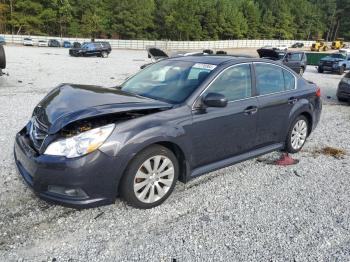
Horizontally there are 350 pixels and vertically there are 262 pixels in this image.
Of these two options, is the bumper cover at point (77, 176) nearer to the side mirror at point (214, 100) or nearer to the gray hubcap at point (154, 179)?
the gray hubcap at point (154, 179)

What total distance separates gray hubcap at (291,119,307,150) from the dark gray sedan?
0.83ft

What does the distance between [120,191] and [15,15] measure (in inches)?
2970

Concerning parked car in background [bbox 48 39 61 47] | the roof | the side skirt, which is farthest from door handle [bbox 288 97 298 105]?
parked car in background [bbox 48 39 61 47]

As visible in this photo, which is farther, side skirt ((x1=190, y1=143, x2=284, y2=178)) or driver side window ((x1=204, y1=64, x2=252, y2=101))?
driver side window ((x1=204, y1=64, x2=252, y2=101))

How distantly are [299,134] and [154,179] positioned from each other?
3062mm

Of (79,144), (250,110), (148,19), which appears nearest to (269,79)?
(250,110)

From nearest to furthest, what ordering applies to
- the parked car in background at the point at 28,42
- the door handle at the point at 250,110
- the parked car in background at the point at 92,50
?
the door handle at the point at 250,110 → the parked car in background at the point at 92,50 → the parked car in background at the point at 28,42

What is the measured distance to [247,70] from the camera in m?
4.59

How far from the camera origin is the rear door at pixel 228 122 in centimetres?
396

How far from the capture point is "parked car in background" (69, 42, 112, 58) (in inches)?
1250

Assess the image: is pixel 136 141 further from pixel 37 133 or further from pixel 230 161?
pixel 230 161

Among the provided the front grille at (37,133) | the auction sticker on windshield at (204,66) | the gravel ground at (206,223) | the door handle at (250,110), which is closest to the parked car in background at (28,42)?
the gravel ground at (206,223)

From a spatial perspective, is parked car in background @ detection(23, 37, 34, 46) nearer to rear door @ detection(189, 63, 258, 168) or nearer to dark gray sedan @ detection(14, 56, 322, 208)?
dark gray sedan @ detection(14, 56, 322, 208)

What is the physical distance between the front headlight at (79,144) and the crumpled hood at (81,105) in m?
0.16
